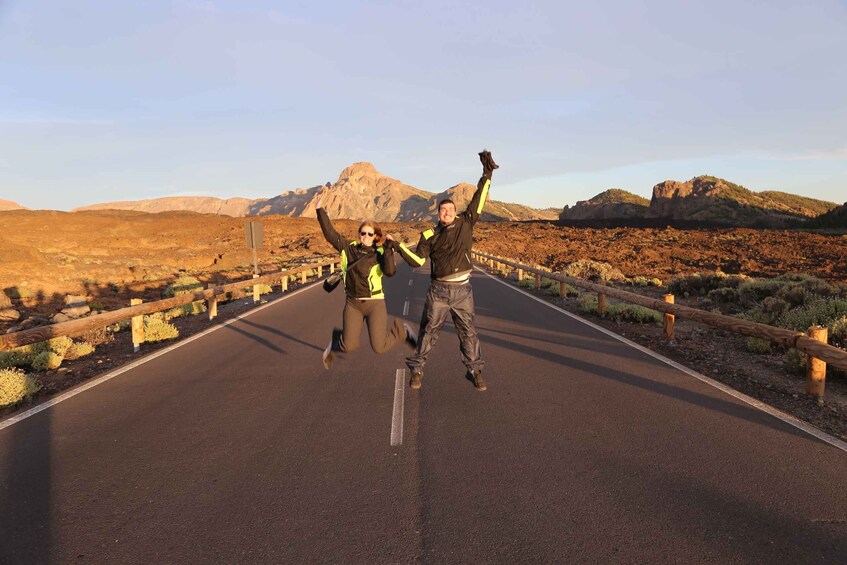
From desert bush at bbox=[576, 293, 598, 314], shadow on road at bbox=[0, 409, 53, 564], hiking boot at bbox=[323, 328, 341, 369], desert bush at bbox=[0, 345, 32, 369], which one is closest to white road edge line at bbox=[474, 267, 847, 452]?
desert bush at bbox=[576, 293, 598, 314]

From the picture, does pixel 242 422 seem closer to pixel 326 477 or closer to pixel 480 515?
pixel 326 477

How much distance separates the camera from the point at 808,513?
3.41 m

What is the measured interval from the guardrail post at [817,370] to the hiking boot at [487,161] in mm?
4089

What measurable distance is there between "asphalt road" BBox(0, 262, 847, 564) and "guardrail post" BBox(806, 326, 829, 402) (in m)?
0.99

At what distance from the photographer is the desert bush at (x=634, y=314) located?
446 inches

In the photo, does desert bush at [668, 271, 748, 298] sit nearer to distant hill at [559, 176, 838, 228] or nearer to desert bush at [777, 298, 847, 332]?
desert bush at [777, 298, 847, 332]

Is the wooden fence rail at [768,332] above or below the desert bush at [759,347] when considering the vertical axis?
above

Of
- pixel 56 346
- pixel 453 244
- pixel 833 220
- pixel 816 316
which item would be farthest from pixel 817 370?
pixel 833 220

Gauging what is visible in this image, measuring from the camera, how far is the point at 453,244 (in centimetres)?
613

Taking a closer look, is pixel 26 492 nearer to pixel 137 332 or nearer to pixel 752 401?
pixel 137 332

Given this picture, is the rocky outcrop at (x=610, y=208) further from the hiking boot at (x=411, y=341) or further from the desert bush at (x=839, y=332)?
the hiking boot at (x=411, y=341)

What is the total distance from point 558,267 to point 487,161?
2467 cm

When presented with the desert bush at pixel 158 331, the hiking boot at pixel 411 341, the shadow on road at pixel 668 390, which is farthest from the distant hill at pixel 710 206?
the hiking boot at pixel 411 341

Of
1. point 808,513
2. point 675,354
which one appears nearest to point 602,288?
point 675,354
